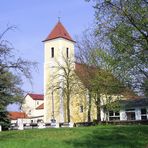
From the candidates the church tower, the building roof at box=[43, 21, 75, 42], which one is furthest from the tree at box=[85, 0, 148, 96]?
the building roof at box=[43, 21, 75, 42]

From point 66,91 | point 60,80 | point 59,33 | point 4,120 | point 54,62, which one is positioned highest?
point 59,33

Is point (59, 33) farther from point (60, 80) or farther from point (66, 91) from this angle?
point (66, 91)

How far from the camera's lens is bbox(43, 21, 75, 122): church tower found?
78.6 meters

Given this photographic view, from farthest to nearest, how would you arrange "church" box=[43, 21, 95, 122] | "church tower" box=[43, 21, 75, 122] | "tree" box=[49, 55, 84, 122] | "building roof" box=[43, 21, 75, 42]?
"building roof" box=[43, 21, 75, 42]
"church tower" box=[43, 21, 75, 122]
"church" box=[43, 21, 95, 122]
"tree" box=[49, 55, 84, 122]

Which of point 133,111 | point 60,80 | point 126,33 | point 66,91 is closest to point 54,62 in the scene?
point 60,80

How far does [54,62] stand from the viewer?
275ft

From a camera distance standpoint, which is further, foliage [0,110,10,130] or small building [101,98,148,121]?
small building [101,98,148,121]

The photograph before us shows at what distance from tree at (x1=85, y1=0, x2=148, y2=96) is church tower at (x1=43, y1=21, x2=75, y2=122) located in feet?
170

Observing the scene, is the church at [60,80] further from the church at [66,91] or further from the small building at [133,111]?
the small building at [133,111]

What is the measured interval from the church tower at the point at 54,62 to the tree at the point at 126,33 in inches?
2038

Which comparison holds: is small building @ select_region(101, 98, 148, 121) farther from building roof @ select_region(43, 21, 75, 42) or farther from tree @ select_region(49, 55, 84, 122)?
building roof @ select_region(43, 21, 75, 42)

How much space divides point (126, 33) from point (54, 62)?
63503mm

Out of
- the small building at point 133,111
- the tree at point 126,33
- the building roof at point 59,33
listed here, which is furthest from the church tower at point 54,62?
the tree at point 126,33

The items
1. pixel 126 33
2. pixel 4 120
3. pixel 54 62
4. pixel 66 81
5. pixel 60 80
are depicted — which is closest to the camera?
pixel 126 33
